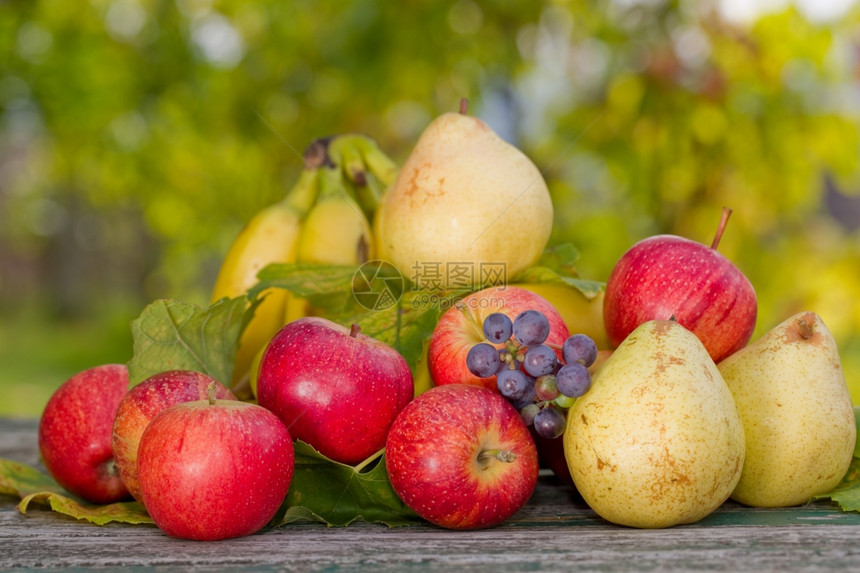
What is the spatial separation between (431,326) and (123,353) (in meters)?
5.46

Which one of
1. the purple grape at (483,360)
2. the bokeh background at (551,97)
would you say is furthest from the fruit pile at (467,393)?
the bokeh background at (551,97)

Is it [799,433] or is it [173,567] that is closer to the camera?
[173,567]

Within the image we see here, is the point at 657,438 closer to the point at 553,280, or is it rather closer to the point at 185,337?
the point at 553,280

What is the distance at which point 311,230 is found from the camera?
1484 mm

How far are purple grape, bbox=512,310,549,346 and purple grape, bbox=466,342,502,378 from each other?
4 centimetres

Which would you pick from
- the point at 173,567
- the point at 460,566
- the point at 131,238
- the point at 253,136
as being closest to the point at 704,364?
the point at 460,566

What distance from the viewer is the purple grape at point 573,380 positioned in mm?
929

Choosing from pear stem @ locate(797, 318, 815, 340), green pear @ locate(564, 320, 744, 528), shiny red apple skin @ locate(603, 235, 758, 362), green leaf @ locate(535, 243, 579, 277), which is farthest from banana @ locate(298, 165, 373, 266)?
pear stem @ locate(797, 318, 815, 340)

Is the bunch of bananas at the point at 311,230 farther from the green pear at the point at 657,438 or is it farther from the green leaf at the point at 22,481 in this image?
the green pear at the point at 657,438

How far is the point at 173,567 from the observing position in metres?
0.82

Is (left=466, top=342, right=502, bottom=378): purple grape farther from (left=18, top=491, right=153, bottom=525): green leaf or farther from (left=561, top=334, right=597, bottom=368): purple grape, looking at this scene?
(left=18, top=491, right=153, bottom=525): green leaf

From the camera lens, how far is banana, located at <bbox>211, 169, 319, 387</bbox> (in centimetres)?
148

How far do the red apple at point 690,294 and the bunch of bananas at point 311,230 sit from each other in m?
0.55

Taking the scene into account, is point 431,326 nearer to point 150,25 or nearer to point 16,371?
point 150,25
